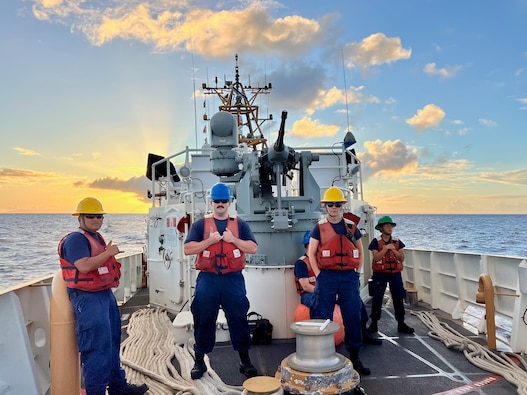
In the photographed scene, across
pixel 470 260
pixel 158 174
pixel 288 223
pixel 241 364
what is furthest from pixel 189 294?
pixel 158 174

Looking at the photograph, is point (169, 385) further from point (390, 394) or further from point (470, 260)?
point (470, 260)

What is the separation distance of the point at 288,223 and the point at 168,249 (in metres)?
3.13

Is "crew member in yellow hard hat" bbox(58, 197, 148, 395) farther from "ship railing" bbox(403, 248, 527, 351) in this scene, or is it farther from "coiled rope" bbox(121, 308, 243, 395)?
"ship railing" bbox(403, 248, 527, 351)

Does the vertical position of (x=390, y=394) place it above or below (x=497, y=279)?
below

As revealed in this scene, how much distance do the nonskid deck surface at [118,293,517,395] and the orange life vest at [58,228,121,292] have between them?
1.51m

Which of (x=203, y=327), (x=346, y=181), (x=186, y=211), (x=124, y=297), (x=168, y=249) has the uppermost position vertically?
(x=346, y=181)

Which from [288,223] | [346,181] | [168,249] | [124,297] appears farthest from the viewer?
[346,181]

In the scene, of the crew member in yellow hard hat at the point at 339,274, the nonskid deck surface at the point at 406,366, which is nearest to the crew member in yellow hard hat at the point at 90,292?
the nonskid deck surface at the point at 406,366

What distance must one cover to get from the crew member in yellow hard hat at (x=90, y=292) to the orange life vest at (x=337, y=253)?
6.18 ft

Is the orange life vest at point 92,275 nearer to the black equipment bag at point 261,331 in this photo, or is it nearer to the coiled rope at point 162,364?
the coiled rope at point 162,364

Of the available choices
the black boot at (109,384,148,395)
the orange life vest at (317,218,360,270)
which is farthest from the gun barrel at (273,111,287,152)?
the black boot at (109,384,148,395)

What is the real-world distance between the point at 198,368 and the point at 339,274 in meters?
1.61

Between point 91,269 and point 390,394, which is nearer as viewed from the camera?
point 91,269

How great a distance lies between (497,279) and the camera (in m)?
5.72
